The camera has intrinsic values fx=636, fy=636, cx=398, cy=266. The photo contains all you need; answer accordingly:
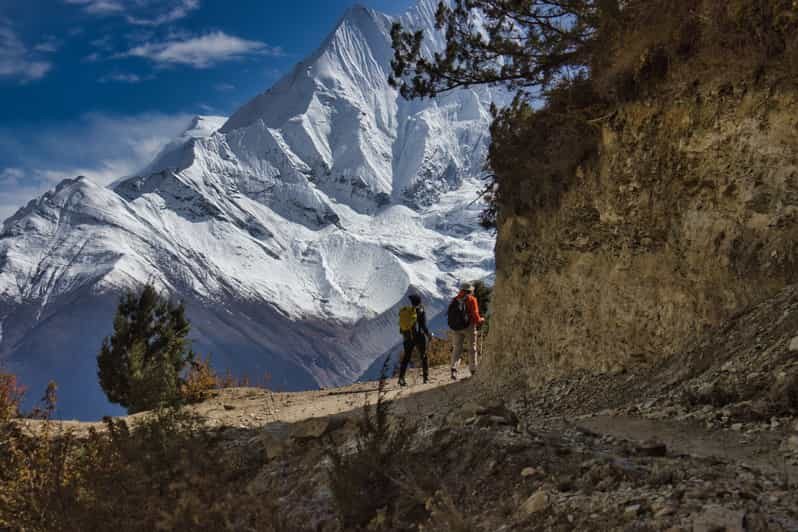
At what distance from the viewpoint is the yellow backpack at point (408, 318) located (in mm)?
13898

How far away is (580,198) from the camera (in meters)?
10.6

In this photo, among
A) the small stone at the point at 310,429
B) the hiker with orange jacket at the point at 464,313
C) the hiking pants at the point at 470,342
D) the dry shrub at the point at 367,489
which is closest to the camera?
the dry shrub at the point at 367,489

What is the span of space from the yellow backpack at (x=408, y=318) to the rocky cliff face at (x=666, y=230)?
2.77 meters

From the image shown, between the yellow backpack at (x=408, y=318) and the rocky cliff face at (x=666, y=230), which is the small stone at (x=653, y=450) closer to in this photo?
the rocky cliff face at (x=666, y=230)

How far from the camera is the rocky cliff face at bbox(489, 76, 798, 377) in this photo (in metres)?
7.45

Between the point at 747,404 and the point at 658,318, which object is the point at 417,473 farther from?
the point at 658,318

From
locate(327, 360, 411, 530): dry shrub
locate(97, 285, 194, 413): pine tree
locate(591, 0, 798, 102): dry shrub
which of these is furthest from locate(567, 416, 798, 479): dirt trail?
locate(97, 285, 194, 413): pine tree

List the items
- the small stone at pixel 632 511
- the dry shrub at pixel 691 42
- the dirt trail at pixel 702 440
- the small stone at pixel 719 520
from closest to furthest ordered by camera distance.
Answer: the small stone at pixel 719 520 < the small stone at pixel 632 511 < the dirt trail at pixel 702 440 < the dry shrub at pixel 691 42

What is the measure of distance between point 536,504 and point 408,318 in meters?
9.85

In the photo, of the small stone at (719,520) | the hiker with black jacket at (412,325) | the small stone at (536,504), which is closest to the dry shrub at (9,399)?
the hiker with black jacket at (412,325)

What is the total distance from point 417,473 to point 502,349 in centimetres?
745

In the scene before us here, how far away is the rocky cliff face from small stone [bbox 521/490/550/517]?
14.6 feet

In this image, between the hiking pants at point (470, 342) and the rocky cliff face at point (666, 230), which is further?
the hiking pants at point (470, 342)

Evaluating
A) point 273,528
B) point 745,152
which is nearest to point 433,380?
point 745,152
